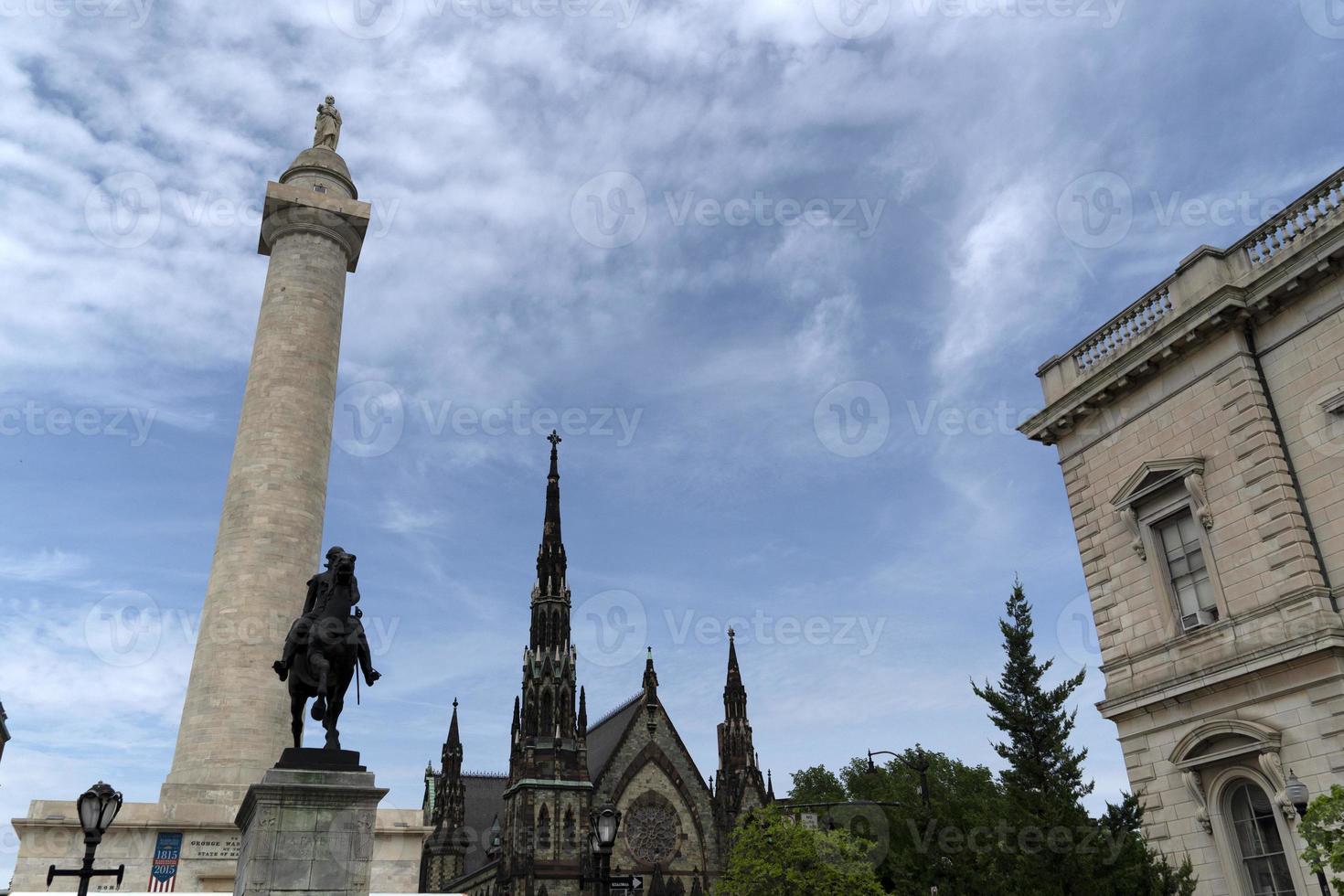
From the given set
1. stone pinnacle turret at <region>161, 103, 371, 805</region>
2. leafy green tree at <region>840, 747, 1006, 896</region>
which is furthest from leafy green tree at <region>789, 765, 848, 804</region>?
stone pinnacle turret at <region>161, 103, 371, 805</region>

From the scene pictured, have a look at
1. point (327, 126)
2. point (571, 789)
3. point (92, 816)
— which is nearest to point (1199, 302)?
point (92, 816)

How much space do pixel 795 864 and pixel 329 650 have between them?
3057cm

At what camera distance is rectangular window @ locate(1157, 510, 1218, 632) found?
21234 mm

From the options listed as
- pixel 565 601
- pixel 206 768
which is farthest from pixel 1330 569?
pixel 565 601

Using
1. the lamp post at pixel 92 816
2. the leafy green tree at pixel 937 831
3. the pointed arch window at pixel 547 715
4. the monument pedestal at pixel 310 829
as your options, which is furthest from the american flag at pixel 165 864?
the pointed arch window at pixel 547 715

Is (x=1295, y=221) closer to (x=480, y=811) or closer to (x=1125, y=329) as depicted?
(x=1125, y=329)

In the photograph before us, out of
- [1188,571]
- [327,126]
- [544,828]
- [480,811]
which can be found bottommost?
[544,828]

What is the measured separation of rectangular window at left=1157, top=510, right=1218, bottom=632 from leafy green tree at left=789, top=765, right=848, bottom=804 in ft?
179

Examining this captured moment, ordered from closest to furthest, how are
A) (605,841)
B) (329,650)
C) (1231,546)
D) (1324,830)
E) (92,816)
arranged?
(329,650)
(1324,830)
(92,816)
(605,841)
(1231,546)

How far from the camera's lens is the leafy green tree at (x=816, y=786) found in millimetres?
74875

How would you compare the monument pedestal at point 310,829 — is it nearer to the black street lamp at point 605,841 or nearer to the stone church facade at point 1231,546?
the black street lamp at point 605,841

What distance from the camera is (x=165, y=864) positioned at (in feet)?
89.0

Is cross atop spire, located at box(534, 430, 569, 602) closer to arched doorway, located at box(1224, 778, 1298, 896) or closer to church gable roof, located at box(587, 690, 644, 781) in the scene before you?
church gable roof, located at box(587, 690, 644, 781)

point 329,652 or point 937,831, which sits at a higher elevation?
point 329,652
